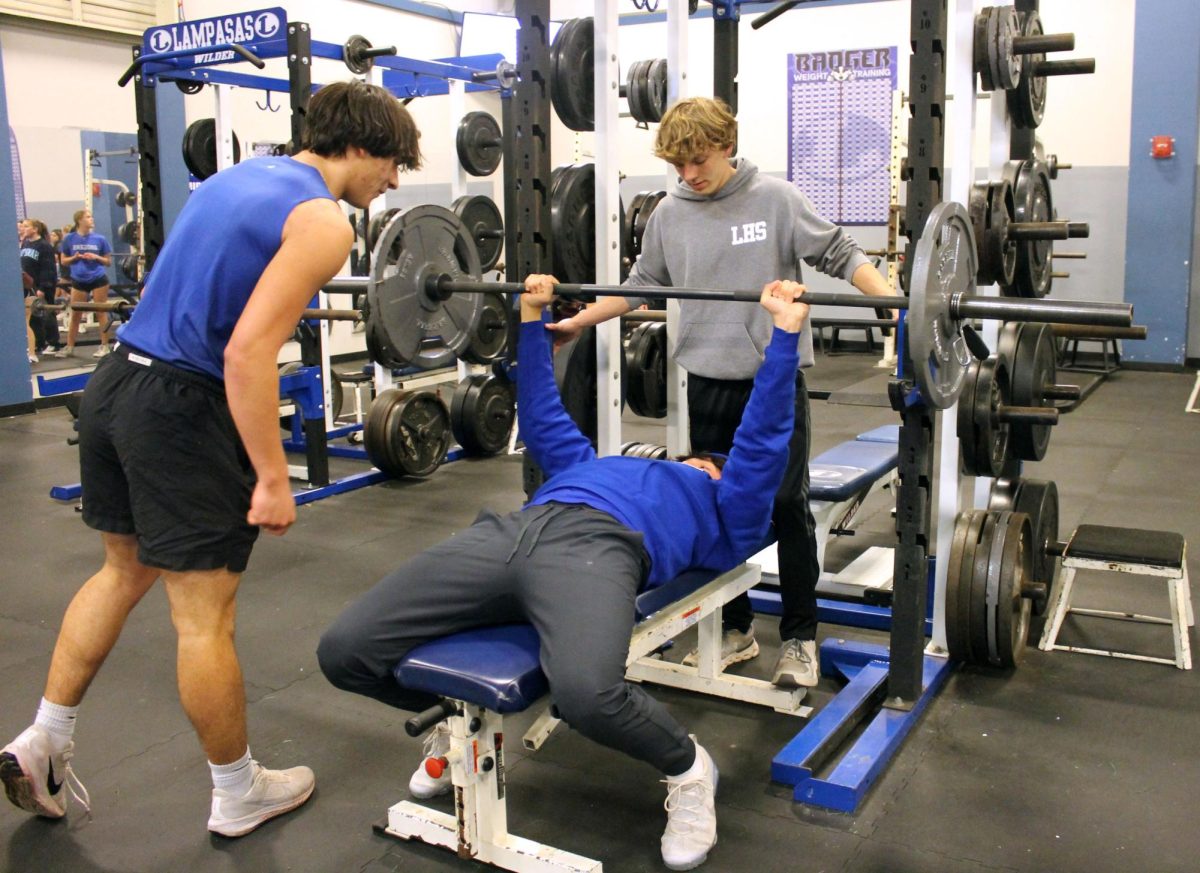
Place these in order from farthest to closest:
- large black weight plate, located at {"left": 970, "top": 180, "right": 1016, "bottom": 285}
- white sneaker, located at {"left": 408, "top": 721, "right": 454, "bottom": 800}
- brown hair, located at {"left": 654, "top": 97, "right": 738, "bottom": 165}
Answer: large black weight plate, located at {"left": 970, "top": 180, "right": 1016, "bottom": 285} → brown hair, located at {"left": 654, "top": 97, "right": 738, "bottom": 165} → white sneaker, located at {"left": 408, "top": 721, "right": 454, "bottom": 800}

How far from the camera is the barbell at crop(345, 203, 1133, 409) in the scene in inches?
68.4

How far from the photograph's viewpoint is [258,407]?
5.49 feet

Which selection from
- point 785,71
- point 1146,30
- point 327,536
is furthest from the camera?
point 785,71

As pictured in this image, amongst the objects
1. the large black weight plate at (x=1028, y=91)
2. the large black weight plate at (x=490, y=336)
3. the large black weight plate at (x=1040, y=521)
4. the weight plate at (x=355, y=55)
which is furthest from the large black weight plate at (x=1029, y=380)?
the weight plate at (x=355, y=55)

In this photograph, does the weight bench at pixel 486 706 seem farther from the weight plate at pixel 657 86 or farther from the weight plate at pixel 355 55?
the weight plate at pixel 355 55

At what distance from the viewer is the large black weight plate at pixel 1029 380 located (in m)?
2.54

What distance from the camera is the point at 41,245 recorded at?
756 cm

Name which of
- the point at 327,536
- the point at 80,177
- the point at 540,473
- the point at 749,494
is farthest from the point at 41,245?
the point at 749,494

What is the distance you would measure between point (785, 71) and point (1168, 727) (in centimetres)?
749

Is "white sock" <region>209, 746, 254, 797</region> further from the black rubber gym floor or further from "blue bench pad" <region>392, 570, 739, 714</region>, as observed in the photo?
"blue bench pad" <region>392, 570, 739, 714</region>

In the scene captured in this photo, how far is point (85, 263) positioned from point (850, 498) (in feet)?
21.9

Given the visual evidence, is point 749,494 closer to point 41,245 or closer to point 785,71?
point 41,245

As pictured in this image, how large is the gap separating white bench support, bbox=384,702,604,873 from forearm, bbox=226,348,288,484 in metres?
0.47

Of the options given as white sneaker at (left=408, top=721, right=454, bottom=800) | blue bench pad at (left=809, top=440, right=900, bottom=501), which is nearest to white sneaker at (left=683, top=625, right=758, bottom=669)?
blue bench pad at (left=809, top=440, right=900, bottom=501)
